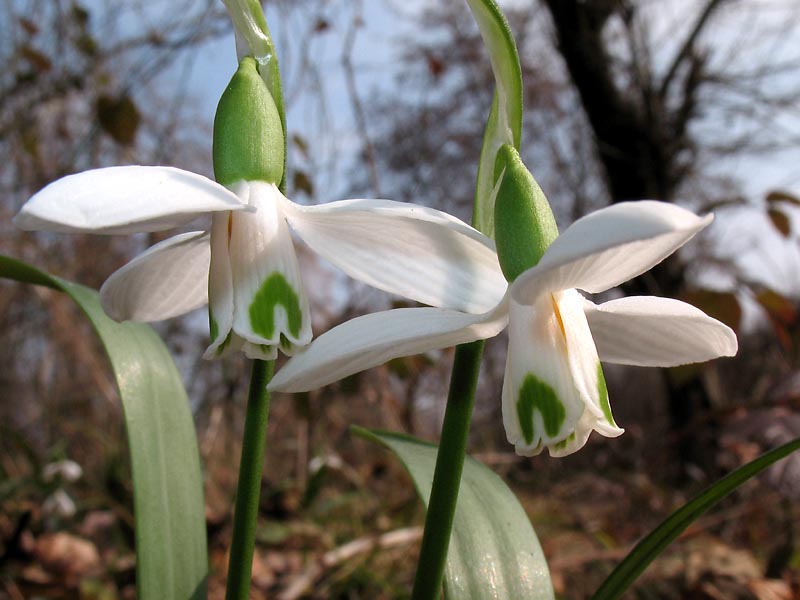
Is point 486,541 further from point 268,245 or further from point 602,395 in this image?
point 268,245

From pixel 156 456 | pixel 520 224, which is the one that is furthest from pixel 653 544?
pixel 156 456

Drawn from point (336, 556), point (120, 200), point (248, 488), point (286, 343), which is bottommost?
point (336, 556)

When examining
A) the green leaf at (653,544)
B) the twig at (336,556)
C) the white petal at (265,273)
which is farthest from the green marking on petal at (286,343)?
the twig at (336,556)

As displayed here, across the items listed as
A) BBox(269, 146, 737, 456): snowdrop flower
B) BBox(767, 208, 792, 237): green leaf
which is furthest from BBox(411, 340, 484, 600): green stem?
BBox(767, 208, 792, 237): green leaf

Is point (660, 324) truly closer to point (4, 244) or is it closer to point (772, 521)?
point (772, 521)

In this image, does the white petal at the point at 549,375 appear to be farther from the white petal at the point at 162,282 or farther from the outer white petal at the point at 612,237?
the white petal at the point at 162,282

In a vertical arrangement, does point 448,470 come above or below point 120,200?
below

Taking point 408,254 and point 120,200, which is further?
point 408,254

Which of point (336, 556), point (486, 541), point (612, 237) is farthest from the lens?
point (336, 556)
